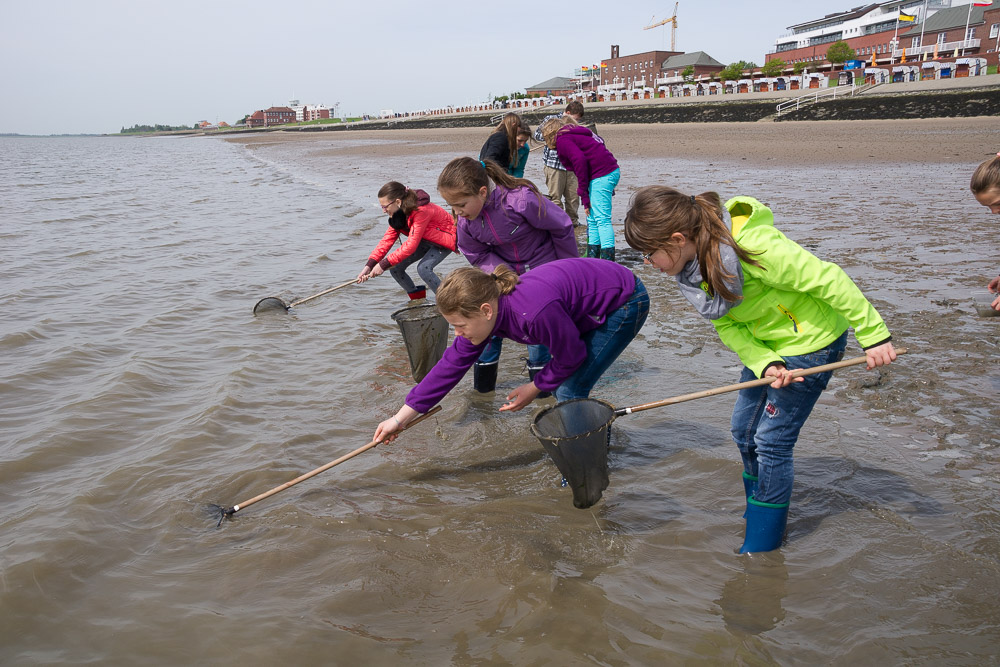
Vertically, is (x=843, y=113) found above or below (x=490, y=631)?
above

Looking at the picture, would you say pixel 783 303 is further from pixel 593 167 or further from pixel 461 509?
pixel 593 167

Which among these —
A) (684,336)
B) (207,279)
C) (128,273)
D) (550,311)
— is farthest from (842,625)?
(128,273)

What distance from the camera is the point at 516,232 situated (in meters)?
3.96

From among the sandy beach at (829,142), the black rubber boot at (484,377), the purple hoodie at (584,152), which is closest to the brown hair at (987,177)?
the black rubber boot at (484,377)

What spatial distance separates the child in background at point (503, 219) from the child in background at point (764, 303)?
147 centimetres

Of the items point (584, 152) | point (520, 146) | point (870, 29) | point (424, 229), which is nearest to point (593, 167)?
point (584, 152)

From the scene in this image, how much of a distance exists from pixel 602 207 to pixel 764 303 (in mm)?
4320

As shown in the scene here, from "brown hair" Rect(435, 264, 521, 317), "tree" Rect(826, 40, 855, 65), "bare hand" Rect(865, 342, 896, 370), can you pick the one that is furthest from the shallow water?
"tree" Rect(826, 40, 855, 65)

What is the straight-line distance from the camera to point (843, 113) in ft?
82.9

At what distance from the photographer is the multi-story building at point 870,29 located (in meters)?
58.4

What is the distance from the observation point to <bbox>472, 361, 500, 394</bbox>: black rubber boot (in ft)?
14.9

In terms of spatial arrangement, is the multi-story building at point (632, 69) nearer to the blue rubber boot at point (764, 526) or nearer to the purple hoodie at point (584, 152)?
the purple hoodie at point (584, 152)

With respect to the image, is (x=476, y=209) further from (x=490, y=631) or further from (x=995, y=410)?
(x=995, y=410)

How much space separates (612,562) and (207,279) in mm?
7032
